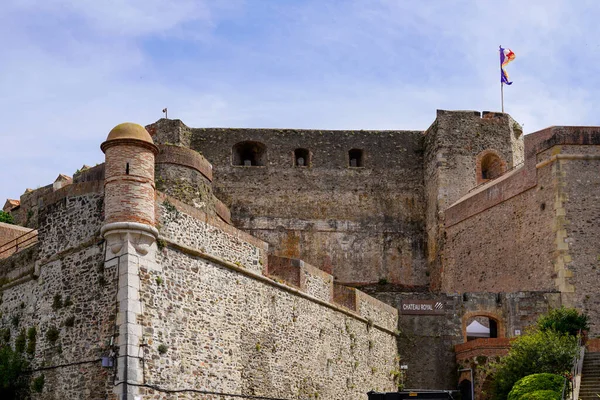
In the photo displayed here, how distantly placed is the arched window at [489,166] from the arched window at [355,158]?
17.3ft

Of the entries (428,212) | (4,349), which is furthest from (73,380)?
(428,212)

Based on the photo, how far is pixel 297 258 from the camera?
36344mm

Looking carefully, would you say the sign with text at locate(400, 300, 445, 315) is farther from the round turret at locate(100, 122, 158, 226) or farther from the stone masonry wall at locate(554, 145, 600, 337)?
the round turret at locate(100, 122, 158, 226)

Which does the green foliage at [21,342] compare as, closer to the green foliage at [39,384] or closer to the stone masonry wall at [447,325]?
the green foliage at [39,384]

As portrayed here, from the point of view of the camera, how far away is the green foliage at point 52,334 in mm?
19172

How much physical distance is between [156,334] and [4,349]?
184 inches

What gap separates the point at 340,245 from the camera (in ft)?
131

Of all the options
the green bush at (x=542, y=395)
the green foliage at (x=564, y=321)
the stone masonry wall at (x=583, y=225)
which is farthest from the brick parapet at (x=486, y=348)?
the green bush at (x=542, y=395)

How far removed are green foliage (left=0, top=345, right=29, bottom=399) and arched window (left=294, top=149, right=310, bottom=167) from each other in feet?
71.7

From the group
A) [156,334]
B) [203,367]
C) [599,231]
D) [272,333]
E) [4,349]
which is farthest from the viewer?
[599,231]

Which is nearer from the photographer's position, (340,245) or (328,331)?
(328,331)

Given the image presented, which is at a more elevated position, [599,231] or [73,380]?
[599,231]

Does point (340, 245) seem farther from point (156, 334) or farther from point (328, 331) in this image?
point (156, 334)

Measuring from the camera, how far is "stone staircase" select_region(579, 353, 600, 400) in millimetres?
22406
